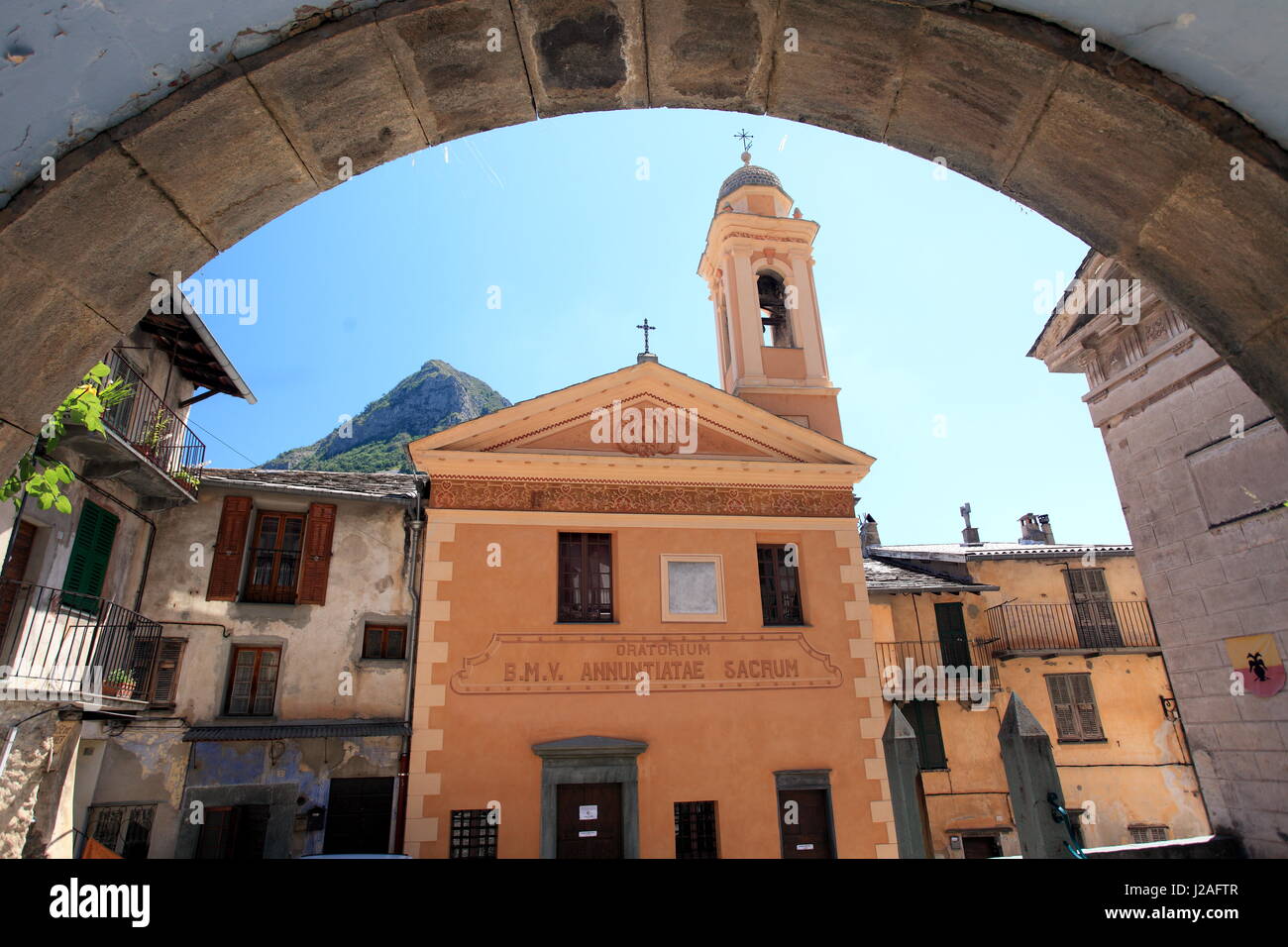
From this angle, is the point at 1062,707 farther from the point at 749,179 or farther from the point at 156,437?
the point at 156,437

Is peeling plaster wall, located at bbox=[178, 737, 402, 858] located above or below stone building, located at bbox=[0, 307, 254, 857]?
below

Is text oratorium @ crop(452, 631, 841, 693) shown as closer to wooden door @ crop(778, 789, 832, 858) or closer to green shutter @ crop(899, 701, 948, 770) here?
wooden door @ crop(778, 789, 832, 858)

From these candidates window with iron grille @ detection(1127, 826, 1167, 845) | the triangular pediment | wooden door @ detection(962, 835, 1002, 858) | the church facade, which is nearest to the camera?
the church facade

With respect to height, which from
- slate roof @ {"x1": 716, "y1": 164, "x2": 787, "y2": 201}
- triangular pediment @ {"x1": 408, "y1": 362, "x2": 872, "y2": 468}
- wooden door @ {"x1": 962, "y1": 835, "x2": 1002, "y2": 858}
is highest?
slate roof @ {"x1": 716, "y1": 164, "x2": 787, "y2": 201}

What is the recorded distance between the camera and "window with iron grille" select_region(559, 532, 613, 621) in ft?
44.9

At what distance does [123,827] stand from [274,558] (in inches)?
191

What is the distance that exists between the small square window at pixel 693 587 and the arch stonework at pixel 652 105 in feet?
38.8

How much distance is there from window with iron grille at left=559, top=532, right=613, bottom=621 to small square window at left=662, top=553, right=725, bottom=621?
41.5 inches

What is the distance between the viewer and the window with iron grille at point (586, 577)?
1367 centimetres

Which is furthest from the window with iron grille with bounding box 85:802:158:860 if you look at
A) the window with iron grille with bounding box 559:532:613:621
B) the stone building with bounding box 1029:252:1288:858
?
the stone building with bounding box 1029:252:1288:858

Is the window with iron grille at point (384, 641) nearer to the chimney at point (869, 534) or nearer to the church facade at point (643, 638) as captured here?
the church facade at point (643, 638)

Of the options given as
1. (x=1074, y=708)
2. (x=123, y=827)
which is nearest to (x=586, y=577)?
(x=123, y=827)

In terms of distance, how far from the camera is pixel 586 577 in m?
13.9

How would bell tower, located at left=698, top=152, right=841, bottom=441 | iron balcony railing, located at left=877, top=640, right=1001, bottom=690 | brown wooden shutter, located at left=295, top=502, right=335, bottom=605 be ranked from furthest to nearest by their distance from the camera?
iron balcony railing, located at left=877, top=640, right=1001, bottom=690 < bell tower, located at left=698, top=152, right=841, bottom=441 < brown wooden shutter, located at left=295, top=502, right=335, bottom=605
